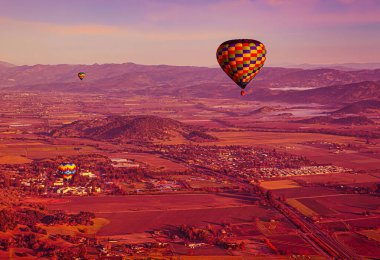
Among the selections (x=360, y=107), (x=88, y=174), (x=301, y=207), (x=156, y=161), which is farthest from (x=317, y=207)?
(x=360, y=107)

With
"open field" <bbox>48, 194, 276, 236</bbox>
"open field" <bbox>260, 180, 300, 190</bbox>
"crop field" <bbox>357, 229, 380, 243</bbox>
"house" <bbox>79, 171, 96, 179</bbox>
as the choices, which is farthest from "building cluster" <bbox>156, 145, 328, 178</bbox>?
"crop field" <bbox>357, 229, 380, 243</bbox>

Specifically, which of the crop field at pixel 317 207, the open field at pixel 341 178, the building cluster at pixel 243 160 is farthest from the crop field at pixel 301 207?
the building cluster at pixel 243 160

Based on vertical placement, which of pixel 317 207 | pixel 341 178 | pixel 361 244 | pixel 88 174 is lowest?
pixel 361 244

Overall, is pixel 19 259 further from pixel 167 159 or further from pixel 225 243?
pixel 167 159

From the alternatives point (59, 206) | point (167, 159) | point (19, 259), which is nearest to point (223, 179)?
point (167, 159)

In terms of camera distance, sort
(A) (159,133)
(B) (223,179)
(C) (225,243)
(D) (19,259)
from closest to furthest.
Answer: (D) (19,259)
(C) (225,243)
(B) (223,179)
(A) (159,133)

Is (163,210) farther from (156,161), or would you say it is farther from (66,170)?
(156,161)

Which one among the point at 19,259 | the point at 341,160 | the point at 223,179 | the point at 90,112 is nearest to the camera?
the point at 19,259
